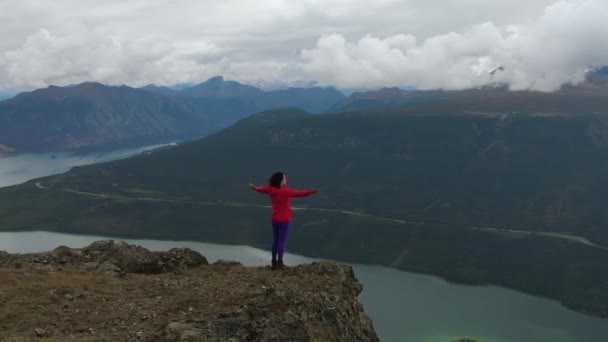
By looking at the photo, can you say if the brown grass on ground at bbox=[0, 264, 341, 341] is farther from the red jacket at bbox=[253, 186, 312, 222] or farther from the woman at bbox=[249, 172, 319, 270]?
the red jacket at bbox=[253, 186, 312, 222]

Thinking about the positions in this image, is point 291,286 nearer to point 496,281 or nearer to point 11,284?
point 11,284

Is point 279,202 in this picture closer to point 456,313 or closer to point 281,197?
point 281,197

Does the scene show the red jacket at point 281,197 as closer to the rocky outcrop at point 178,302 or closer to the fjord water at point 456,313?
the rocky outcrop at point 178,302

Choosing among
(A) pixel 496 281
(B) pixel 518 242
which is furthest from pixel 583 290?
(B) pixel 518 242

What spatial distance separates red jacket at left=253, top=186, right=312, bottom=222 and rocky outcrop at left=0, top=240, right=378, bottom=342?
6.37ft

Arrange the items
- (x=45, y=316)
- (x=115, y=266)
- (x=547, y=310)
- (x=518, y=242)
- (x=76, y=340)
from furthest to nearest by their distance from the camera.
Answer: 1. (x=518, y=242)
2. (x=547, y=310)
3. (x=115, y=266)
4. (x=45, y=316)
5. (x=76, y=340)

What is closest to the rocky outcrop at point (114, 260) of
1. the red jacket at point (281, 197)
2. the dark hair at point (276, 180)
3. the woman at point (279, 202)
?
the woman at point (279, 202)

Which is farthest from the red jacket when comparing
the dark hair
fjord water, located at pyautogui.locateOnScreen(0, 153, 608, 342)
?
fjord water, located at pyautogui.locateOnScreen(0, 153, 608, 342)

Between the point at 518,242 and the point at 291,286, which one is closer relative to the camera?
the point at 291,286

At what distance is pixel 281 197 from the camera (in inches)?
760

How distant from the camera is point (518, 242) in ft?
611

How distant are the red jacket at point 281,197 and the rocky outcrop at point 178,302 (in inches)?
76.5

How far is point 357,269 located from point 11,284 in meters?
141

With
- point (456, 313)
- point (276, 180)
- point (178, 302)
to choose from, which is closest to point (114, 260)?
point (178, 302)
